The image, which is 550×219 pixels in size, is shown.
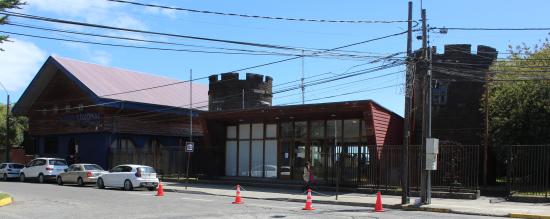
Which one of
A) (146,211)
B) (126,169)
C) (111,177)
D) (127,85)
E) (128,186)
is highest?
(127,85)

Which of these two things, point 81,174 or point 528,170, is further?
point 81,174

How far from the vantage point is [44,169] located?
35.5 meters

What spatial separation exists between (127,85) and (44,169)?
34.3ft

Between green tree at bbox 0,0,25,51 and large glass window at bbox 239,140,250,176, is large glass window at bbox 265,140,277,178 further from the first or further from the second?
green tree at bbox 0,0,25,51

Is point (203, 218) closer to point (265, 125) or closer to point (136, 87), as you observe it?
point (265, 125)

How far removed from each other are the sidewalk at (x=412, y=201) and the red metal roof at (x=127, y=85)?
46.7 ft

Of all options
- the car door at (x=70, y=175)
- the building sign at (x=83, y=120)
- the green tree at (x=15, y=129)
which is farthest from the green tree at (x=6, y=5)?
the green tree at (x=15, y=129)

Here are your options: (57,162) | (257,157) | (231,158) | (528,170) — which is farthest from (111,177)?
(528,170)

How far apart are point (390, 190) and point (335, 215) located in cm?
999

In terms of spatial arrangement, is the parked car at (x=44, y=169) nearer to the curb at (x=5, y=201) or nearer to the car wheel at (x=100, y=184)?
the car wheel at (x=100, y=184)

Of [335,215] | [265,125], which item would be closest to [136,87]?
[265,125]

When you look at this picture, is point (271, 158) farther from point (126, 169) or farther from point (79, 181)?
point (79, 181)

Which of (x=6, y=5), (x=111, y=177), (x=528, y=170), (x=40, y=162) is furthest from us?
(x=40, y=162)

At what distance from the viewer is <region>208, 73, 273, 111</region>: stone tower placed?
49.2 metres
